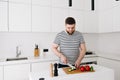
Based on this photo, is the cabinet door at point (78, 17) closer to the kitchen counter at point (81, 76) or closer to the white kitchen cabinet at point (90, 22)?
the white kitchen cabinet at point (90, 22)

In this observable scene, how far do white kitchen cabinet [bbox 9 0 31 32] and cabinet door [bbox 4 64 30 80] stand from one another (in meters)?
0.74

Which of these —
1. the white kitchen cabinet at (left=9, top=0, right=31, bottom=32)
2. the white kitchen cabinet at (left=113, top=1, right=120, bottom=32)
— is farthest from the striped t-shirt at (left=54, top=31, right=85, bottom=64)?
the white kitchen cabinet at (left=113, top=1, right=120, bottom=32)

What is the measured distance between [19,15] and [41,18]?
0.47 m

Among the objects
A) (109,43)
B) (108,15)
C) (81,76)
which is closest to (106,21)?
(108,15)

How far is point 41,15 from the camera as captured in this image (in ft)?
9.97

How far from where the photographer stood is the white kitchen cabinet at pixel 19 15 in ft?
9.10

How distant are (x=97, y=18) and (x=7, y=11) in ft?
7.32

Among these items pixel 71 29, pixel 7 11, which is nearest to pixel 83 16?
pixel 71 29

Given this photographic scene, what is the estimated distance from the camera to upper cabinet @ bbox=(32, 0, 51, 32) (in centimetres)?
297

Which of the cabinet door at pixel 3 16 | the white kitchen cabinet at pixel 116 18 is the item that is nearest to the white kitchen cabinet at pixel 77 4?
the white kitchen cabinet at pixel 116 18

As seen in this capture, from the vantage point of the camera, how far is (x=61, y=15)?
10.6 feet

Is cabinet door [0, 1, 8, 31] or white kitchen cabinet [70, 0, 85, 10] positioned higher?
white kitchen cabinet [70, 0, 85, 10]

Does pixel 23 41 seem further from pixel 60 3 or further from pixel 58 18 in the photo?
pixel 60 3

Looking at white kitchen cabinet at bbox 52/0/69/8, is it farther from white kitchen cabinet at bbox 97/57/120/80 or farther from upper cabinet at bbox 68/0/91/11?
white kitchen cabinet at bbox 97/57/120/80
